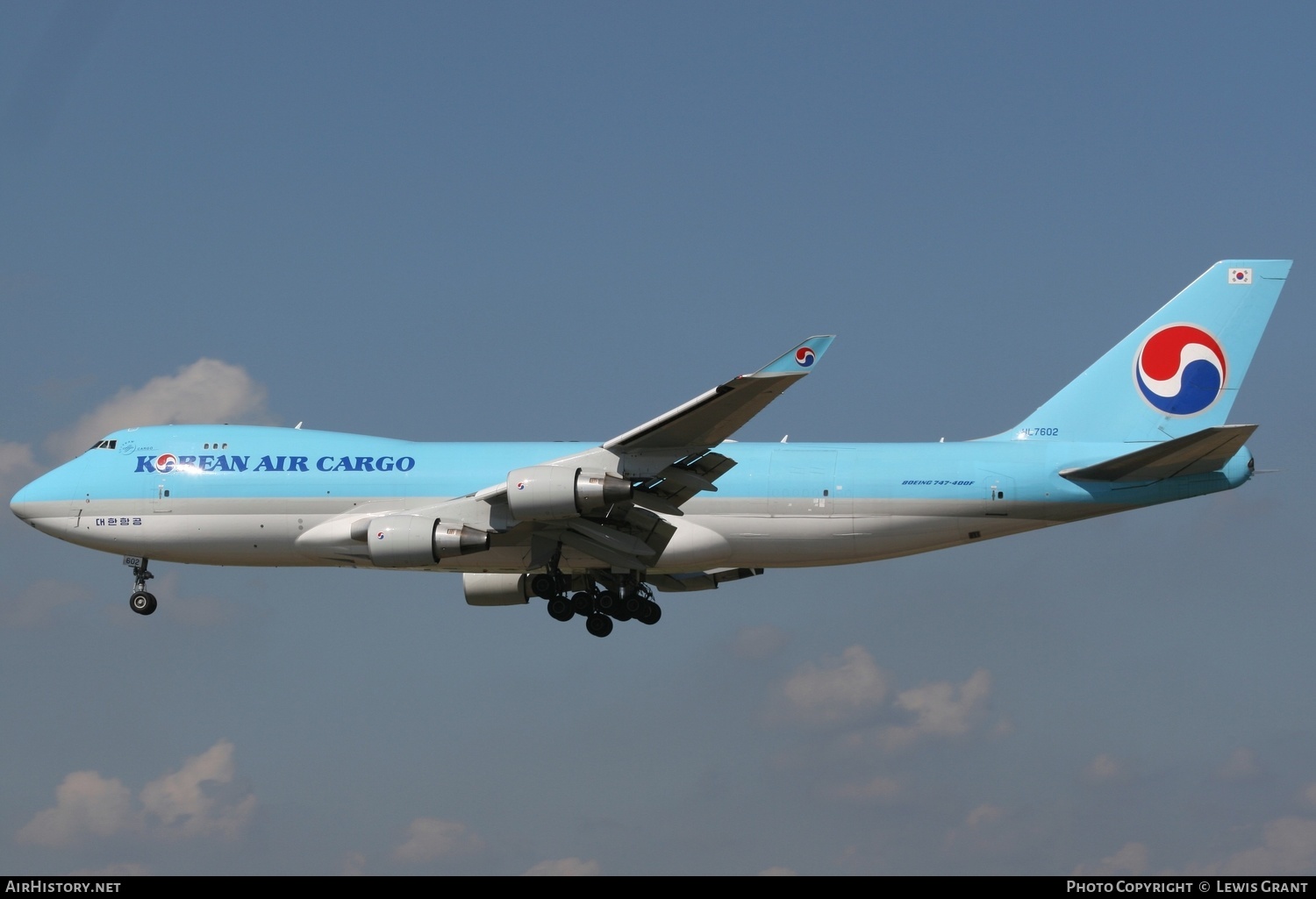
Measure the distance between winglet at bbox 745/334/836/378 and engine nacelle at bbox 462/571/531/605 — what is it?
46.0 feet

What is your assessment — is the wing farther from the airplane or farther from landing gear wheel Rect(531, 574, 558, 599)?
landing gear wheel Rect(531, 574, 558, 599)

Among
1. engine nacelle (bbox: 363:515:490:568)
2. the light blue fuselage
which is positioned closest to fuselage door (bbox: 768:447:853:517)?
the light blue fuselage

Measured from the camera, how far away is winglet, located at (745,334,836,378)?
97.9ft

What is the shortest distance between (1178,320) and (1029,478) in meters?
6.32

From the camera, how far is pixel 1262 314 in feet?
129

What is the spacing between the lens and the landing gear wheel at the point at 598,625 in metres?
39.4

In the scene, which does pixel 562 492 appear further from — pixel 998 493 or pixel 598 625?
pixel 998 493

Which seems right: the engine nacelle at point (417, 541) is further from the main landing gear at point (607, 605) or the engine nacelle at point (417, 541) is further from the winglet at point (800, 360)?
the winglet at point (800, 360)

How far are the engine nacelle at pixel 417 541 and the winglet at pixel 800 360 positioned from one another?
9170 millimetres

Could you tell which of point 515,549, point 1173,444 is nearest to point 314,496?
point 515,549

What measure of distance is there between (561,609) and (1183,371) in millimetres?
16570

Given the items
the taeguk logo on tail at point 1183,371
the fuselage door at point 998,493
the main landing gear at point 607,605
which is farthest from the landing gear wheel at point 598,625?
the taeguk logo on tail at point 1183,371

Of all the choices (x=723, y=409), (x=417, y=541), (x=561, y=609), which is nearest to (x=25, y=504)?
(x=417, y=541)
